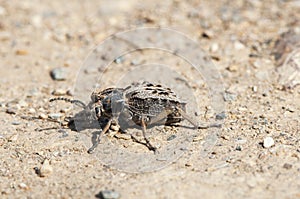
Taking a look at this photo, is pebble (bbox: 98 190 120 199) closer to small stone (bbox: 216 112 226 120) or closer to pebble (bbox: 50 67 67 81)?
small stone (bbox: 216 112 226 120)

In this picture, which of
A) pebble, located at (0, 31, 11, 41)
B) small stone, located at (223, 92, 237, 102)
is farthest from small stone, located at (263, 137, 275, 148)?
pebble, located at (0, 31, 11, 41)

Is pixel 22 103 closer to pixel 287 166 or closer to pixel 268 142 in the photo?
pixel 268 142

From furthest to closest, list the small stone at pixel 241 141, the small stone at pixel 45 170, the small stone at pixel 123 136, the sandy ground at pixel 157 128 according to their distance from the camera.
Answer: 1. the small stone at pixel 123 136
2. the small stone at pixel 241 141
3. the small stone at pixel 45 170
4. the sandy ground at pixel 157 128

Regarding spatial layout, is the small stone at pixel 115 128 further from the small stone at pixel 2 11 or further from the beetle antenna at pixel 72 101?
the small stone at pixel 2 11

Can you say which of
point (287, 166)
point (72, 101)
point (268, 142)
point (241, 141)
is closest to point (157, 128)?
point (241, 141)

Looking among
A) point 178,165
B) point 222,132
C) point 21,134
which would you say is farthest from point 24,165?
point 222,132

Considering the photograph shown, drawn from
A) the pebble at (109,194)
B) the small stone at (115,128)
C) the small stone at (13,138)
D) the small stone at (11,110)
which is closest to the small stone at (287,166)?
the pebble at (109,194)
